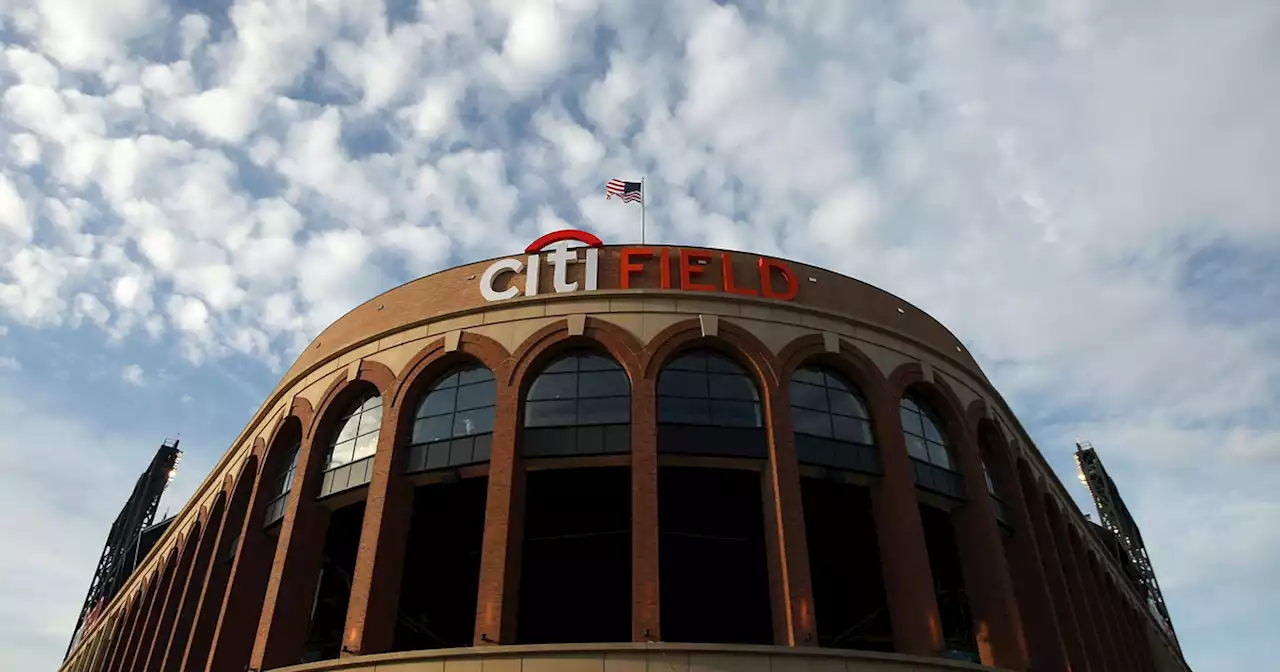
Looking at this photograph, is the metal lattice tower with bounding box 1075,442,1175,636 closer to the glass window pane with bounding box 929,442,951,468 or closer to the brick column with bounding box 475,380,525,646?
the glass window pane with bounding box 929,442,951,468

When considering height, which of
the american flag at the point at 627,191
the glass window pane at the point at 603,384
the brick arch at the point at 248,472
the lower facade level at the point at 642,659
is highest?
the american flag at the point at 627,191

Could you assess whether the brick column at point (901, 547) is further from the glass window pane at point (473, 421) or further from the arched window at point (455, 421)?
the glass window pane at point (473, 421)

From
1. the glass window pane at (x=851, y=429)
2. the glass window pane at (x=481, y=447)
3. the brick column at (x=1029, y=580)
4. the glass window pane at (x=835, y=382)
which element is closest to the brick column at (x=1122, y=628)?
the brick column at (x=1029, y=580)

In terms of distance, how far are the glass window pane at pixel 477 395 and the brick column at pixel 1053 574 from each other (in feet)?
65.1

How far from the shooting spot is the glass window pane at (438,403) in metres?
25.9

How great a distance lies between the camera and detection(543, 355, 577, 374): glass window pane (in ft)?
83.6

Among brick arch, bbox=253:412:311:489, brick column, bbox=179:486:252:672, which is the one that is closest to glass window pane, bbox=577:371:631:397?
brick arch, bbox=253:412:311:489

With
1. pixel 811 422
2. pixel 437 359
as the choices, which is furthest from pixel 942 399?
pixel 437 359

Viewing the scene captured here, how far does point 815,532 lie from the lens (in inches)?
1168

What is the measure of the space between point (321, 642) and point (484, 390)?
48.9 feet

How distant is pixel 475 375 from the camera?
2612 centimetres

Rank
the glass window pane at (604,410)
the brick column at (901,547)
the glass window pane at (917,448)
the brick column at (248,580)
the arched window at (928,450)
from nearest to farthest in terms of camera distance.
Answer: the brick column at (901,547) < the glass window pane at (604,410) < the arched window at (928,450) < the glass window pane at (917,448) < the brick column at (248,580)

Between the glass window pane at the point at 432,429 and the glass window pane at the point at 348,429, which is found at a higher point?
the glass window pane at the point at 348,429

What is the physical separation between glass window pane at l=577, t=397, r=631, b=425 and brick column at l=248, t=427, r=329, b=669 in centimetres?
964
